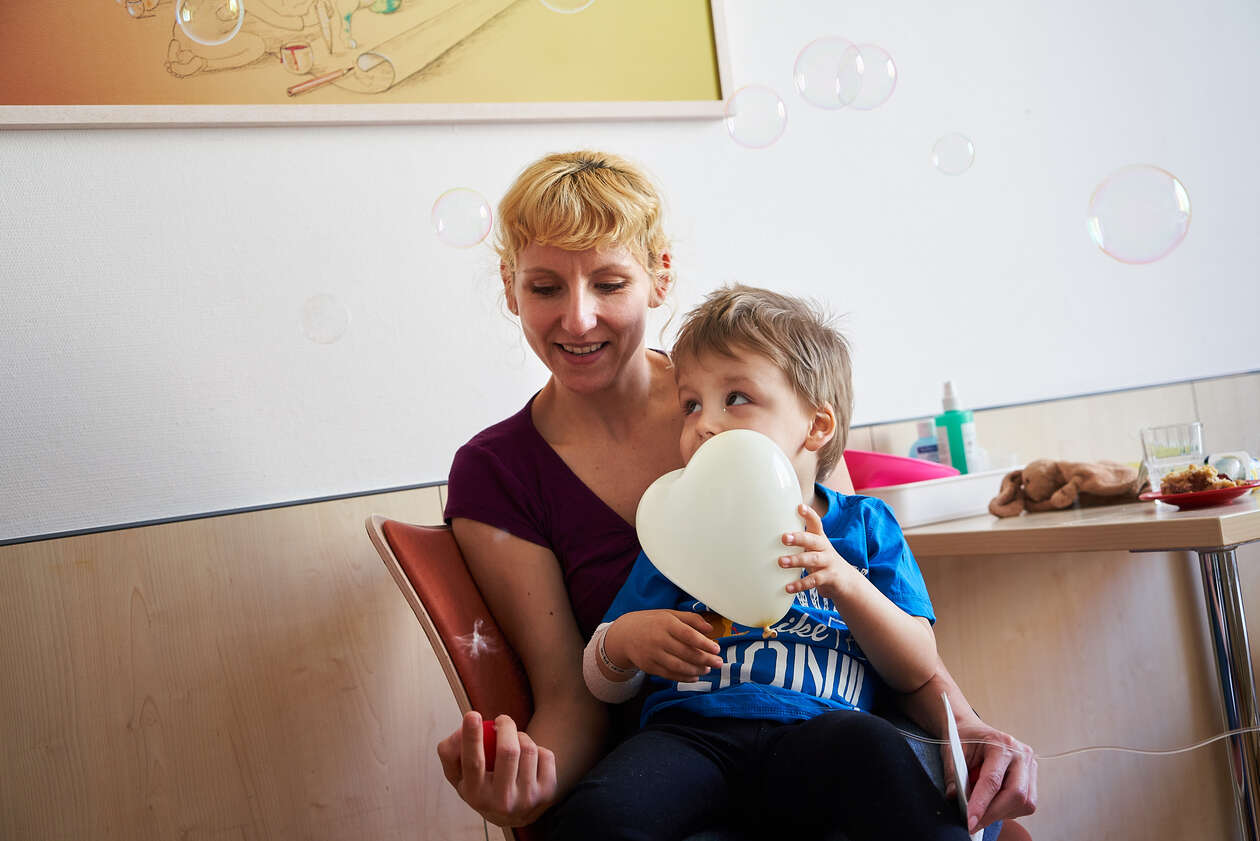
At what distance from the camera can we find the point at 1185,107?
2.40 m

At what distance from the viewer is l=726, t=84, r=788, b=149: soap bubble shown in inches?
74.2

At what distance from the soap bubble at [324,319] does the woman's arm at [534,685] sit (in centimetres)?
48

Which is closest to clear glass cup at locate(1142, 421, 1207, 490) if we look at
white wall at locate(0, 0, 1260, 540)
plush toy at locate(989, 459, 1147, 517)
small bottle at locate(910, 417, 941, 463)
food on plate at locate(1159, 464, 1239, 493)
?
plush toy at locate(989, 459, 1147, 517)

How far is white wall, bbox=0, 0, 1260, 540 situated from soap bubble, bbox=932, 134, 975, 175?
9 cm

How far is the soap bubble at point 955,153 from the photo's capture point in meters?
2.04

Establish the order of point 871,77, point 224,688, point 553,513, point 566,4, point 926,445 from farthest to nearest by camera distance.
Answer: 1. point 926,445
2. point 871,77
3. point 566,4
4. point 224,688
5. point 553,513

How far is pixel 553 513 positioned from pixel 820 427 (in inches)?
15.4

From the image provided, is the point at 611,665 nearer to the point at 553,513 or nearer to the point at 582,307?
the point at 553,513

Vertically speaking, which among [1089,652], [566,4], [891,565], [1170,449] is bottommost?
[1089,652]

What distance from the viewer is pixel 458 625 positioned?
3.94 ft

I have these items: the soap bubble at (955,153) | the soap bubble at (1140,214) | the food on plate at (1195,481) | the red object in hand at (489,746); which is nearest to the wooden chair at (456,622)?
the red object in hand at (489,746)

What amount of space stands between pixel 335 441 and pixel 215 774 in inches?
21.4

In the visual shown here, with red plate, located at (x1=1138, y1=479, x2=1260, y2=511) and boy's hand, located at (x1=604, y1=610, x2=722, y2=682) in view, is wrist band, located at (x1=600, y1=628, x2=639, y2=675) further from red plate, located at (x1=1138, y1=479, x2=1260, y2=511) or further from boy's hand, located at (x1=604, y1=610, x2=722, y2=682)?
red plate, located at (x1=1138, y1=479, x2=1260, y2=511)

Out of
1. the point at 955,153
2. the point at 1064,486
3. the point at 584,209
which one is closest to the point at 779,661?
the point at 584,209
